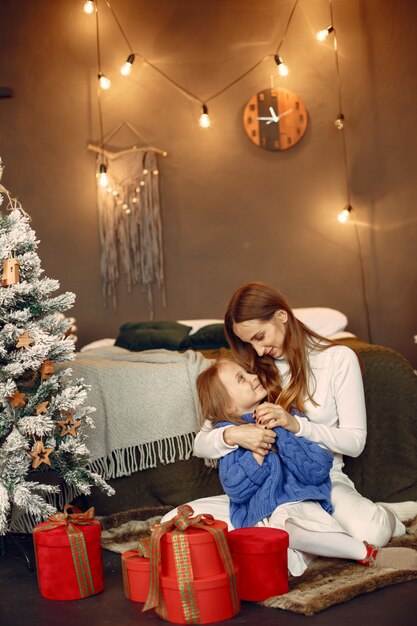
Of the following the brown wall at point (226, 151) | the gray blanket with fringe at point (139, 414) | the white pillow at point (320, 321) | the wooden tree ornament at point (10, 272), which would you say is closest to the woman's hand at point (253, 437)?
the gray blanket with fringe at point (139, 414)

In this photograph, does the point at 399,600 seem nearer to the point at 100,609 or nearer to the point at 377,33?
the point at 100,609

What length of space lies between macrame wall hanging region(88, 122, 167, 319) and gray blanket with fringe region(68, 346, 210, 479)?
7.98 ft

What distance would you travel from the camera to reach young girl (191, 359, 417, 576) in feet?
7.44

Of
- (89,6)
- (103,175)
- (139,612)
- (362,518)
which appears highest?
(89,6)

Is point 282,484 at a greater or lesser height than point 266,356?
lesser

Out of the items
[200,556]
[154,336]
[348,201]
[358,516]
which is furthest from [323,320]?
[200,556]

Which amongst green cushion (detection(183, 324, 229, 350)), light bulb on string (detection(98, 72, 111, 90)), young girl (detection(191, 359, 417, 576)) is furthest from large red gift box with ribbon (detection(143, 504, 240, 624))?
light bulb on string (detection(98, 72, 111, 90))

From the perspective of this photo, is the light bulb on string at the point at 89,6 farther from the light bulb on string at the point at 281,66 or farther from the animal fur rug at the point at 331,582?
the animal fur rug at the point at 331,582

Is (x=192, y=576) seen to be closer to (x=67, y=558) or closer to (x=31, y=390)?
(x=67, y=558)

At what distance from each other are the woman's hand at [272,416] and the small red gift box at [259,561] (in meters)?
0.42

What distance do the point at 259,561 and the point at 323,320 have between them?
308 cm

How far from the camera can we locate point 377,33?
17.6 feet

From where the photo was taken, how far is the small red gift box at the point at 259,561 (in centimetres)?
200

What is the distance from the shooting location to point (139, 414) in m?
3.05
